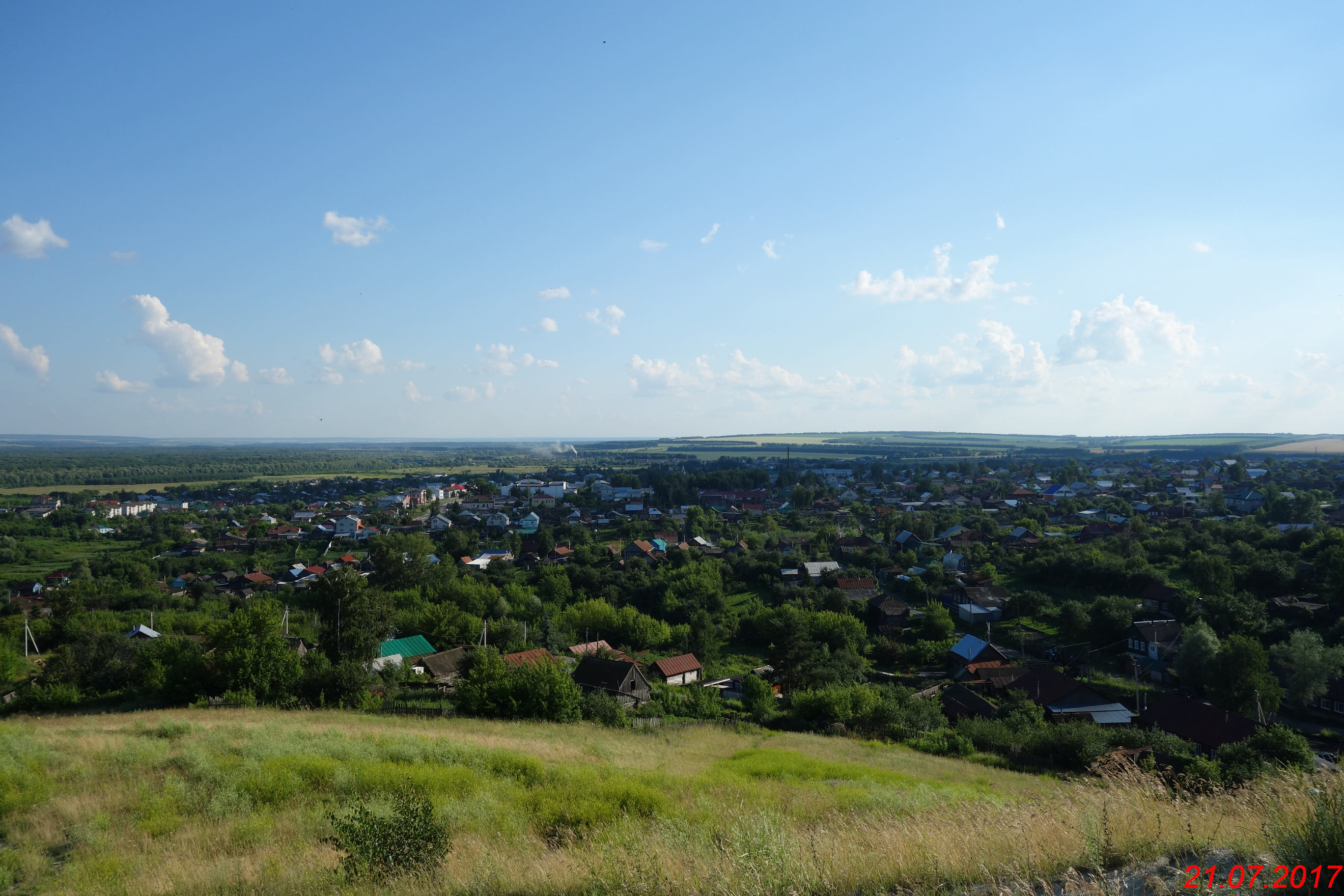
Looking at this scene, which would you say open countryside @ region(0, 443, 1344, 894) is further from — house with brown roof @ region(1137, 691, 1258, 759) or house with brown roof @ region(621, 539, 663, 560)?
house with brown roof @ region(621, 539, 663, 560)

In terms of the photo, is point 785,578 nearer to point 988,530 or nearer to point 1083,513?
point 988,530

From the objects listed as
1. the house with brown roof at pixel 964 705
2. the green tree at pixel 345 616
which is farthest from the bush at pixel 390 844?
the house with brown roof at pixel 964 705

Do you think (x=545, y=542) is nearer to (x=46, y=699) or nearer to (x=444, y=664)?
(x=444, y=664)

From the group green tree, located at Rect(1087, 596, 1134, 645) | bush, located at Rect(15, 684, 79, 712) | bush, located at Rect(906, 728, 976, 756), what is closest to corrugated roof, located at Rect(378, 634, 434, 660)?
bush, located at Rect(15, 684, 79, 712)

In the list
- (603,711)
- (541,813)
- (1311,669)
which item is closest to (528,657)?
(603,711)

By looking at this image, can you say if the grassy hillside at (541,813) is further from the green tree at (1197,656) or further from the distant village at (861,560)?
the green tree at (1197,656)

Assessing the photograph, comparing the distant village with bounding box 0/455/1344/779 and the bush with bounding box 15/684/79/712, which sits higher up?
the bush with bounding box 15/684/79/712

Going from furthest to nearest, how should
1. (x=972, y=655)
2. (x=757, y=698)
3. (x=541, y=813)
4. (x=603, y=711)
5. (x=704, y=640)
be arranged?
(x=704, y=640) < (x=972, y=655) < (x=757, y=698) < (x=603, y=711) < (x=541, y=813)

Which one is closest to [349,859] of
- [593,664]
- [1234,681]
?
[593,664]
